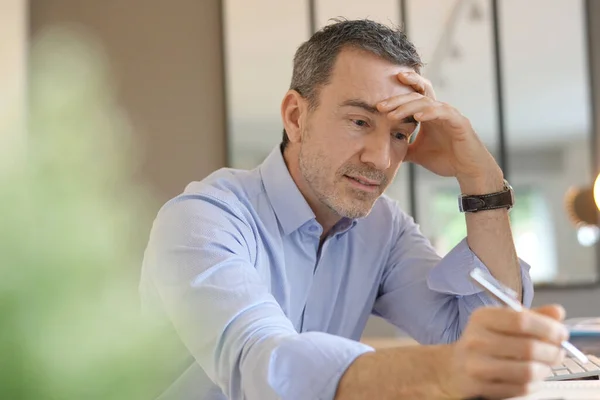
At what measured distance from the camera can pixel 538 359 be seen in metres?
0.52

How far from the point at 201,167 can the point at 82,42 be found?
128 inches

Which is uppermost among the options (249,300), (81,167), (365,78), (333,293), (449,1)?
(449,1)

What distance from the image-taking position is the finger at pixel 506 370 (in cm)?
52

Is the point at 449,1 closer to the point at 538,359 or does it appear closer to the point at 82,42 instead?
the point at 538,359

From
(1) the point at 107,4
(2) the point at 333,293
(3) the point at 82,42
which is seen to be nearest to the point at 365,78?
(2) the point at 333,293

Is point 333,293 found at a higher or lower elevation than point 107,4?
lower

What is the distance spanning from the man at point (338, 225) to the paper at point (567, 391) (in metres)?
0.20

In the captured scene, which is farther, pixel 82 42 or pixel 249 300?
pixel 249 300

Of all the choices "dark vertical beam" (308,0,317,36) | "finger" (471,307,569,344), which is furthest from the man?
"dark vertical beam" (308,0,317,36)

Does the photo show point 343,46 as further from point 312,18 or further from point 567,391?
point 312,18

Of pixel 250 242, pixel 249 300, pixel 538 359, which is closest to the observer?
pixel 538 359

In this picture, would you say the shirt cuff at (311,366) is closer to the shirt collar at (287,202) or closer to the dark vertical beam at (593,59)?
the shirt collar at (287,202)

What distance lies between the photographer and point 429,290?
1402 millimetres

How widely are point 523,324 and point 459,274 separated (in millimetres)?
828
